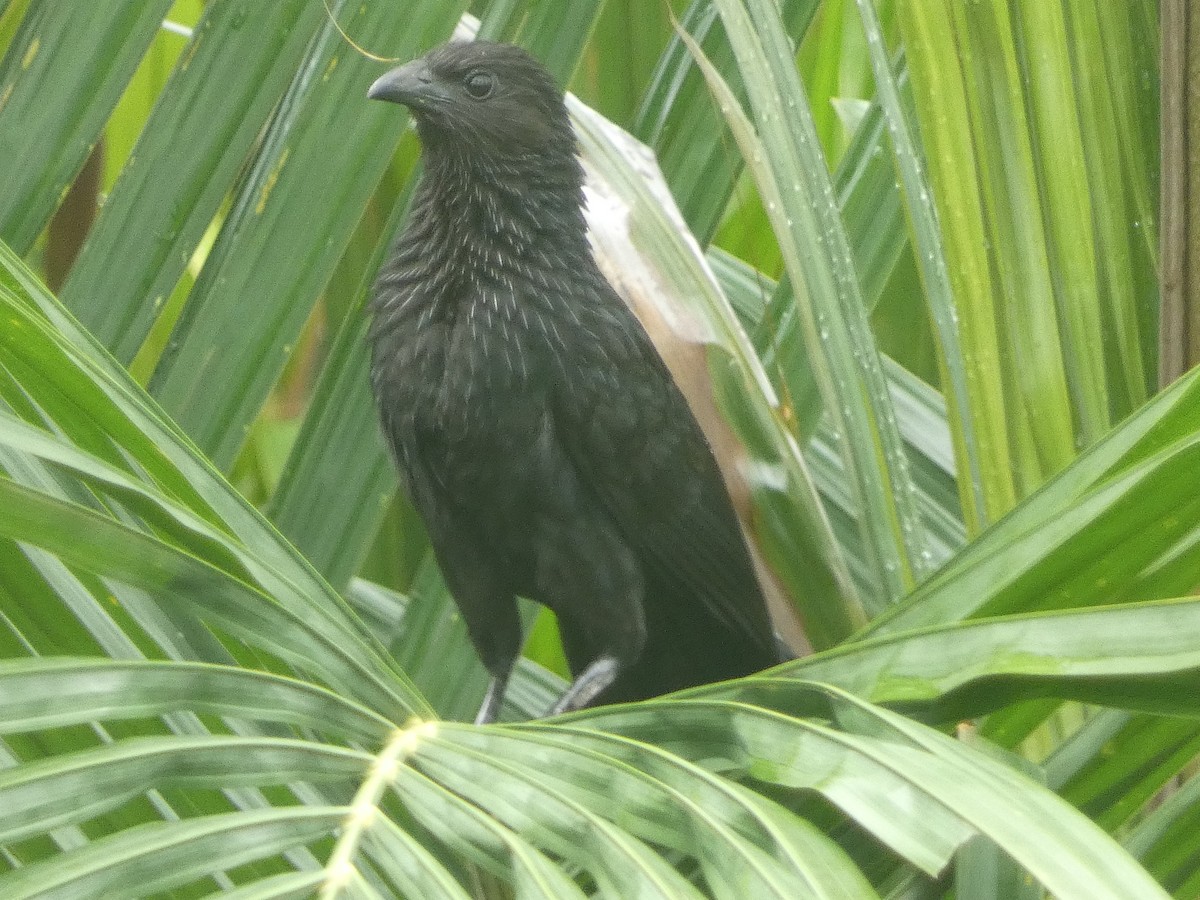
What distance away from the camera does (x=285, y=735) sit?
3.13 ft

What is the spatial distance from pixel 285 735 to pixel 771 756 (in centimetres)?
39

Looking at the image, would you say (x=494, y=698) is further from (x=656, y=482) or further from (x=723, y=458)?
(x=723, y=458)

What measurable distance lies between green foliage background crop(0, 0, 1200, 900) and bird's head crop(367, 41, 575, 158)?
147 mm

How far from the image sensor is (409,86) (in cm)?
156

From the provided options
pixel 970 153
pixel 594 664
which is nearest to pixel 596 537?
pixel 594 664

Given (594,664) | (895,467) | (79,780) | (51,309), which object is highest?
(895,467)

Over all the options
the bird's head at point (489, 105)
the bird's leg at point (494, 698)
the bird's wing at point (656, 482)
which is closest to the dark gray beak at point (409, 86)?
the bird's head at point (489, 105)

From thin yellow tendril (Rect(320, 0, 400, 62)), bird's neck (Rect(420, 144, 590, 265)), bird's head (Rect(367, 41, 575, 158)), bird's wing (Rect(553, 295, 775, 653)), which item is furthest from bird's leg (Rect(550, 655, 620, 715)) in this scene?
thin yellow tendril (Rect(320, 0, 400, 62))

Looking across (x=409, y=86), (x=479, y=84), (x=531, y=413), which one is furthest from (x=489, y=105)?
(x=531, y=413)

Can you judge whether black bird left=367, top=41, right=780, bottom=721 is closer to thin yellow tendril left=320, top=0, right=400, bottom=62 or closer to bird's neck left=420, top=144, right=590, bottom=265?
bird's neck left=420, top=144, right=590, bottom=265

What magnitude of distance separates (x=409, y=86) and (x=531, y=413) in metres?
0.37

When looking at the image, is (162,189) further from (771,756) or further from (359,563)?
(771,756)

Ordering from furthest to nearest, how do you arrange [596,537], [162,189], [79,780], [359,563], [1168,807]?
1. [596,537]
2. [359,563]
3. [162,189]
4. [1168,807]
5. [79,780]

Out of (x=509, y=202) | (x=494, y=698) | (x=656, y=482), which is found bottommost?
(x=494, y=698)
